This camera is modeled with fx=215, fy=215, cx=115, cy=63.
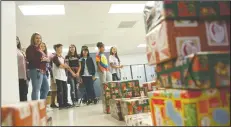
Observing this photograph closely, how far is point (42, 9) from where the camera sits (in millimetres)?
4023

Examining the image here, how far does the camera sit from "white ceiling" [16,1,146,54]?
429 centimetres

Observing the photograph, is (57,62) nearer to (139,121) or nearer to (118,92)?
(118,92)

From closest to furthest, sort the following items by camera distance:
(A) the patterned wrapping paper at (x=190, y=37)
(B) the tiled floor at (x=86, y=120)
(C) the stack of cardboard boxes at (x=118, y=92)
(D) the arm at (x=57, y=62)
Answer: (A) the patterned wrapping paper at (x=190, y=37)
(B) the tiled floor at (x=86, y=120)
(C) the stack of cardboard boxes at (x=118, y=92)
(D) the arm at (x=57, y=62)

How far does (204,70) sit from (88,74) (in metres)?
3.05

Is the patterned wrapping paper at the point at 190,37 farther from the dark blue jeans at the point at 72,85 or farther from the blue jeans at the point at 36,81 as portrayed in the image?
the dark blue jeans at the point at 72,85

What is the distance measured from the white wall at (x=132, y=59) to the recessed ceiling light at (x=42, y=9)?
6753mm

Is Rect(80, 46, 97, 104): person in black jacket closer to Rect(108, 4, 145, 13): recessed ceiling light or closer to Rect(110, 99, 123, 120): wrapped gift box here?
Rect(108, 4, 145, 13): recessed ceiling light

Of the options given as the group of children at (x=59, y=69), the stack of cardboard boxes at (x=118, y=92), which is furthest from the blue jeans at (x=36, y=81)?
the stack of cardboard boxes at (x=118, y=92)

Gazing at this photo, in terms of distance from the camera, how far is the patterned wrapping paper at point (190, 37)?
4.26 feet

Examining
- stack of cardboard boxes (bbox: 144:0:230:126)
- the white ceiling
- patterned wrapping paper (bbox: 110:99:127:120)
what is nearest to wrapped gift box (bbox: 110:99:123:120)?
patterned wrapping paper (bbox: 110:99:127:120)

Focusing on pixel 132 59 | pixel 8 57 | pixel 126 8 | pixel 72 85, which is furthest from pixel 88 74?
pixel 132 59

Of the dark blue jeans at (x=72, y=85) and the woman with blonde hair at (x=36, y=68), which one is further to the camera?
the dark blue jeans at (x=72, y=85)

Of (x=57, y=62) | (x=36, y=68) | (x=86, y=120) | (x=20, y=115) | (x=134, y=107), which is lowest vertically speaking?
(x=86, y=120)

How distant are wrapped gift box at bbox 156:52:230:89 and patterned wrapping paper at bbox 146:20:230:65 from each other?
0.30ft
